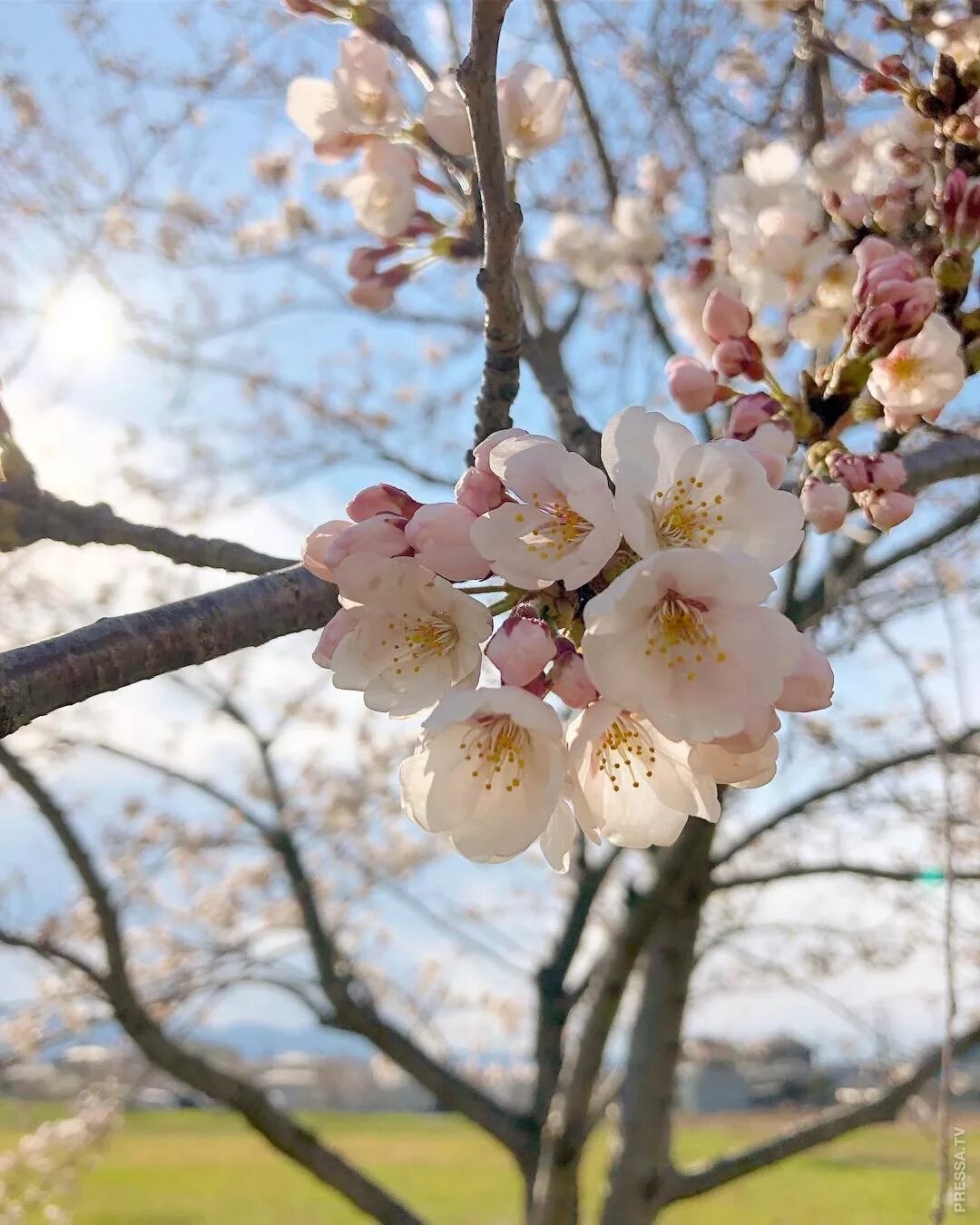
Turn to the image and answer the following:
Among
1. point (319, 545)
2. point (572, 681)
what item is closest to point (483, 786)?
point (572, 681)

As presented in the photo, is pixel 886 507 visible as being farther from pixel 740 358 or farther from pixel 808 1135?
pixel 808 1135

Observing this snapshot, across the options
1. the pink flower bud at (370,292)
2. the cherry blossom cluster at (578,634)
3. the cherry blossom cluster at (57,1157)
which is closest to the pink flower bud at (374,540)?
the cherry blossom cluster at (578,634)

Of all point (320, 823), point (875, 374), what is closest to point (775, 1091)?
point (320, 823)

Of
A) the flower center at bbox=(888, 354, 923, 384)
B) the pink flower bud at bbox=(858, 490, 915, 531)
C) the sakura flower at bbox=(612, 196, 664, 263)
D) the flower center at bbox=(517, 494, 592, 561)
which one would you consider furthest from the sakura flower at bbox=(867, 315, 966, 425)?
the sakura flower at bbox=(612, 196, 664, 263)

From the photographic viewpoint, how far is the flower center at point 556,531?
724mm

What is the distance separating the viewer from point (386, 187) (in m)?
1.38

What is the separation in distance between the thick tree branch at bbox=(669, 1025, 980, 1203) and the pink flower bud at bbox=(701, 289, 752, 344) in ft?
6.86

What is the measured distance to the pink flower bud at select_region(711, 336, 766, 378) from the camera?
3.66 ft

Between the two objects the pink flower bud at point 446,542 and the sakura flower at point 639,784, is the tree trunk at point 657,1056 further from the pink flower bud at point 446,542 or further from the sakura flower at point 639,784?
the pink flower bud at point 446,542

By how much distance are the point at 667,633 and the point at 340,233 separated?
14.0 feet

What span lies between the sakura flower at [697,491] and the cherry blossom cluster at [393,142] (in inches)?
30.1

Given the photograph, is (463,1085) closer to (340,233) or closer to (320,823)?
(320,823)

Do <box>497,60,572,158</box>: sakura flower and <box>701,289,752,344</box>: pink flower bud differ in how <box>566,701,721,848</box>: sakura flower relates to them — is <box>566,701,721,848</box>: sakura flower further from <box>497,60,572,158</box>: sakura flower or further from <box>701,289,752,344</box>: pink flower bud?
<box>497,60,572,158</box>: sakura flower

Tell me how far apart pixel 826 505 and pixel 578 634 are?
377mm
